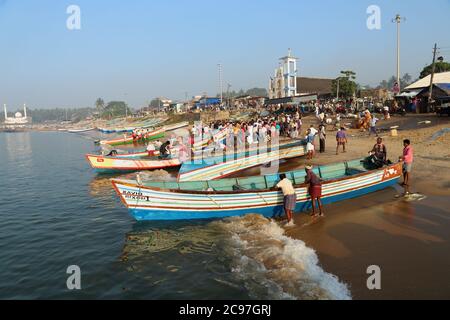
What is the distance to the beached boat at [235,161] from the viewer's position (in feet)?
59.4

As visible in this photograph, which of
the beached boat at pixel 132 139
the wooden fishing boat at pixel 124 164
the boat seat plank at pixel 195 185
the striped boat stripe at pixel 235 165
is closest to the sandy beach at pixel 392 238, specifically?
the boat seat plank at pixel 195 185

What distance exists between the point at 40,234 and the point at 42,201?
558 cm

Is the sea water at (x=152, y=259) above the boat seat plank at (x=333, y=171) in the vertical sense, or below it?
below

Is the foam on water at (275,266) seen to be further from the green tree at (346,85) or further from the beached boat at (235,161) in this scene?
the green tree at (346,85)

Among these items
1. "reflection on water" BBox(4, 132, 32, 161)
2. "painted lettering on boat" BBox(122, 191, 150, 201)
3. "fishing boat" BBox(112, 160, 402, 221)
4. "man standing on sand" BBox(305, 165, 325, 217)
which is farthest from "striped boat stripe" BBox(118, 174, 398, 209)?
"reflection on water" BBox(4, 132, 32, 161)

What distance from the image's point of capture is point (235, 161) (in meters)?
19.6

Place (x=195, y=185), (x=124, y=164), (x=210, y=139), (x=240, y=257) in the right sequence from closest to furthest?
(x=240, y=257)
(x=195, y=185)
(x=124, y=164)
(x=210, y=139)

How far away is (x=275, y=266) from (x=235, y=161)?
1132 cm

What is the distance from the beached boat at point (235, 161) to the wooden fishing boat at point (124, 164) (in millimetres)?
3405

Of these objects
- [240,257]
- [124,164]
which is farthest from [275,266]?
[124,164]

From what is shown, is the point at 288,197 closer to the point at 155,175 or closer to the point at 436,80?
the point at 155,175

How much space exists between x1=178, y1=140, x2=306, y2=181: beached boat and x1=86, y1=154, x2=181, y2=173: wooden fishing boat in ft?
11.2

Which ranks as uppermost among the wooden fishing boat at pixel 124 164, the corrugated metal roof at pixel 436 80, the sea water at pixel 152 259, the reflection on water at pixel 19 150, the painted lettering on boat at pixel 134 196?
the corrugated metal roof at pixel 436 80
